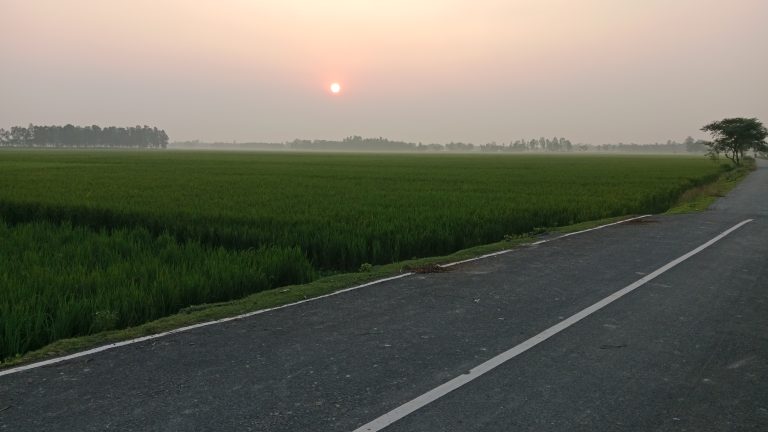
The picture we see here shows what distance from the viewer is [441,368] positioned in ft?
17.7

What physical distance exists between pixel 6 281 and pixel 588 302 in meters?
8.09

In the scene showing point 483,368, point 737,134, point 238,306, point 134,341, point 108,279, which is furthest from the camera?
point 737,134

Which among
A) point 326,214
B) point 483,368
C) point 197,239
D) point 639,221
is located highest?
point 326,214

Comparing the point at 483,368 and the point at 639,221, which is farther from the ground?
the point at 483,368

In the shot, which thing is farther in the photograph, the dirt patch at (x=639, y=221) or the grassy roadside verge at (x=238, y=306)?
the dirt patch at (x=639, y=221)

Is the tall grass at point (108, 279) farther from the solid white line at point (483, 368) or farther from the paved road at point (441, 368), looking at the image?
the solid white line at point (483, 368)

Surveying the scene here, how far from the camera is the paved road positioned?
4.36 m

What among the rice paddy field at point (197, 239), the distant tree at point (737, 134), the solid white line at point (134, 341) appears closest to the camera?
the solid white line at point (134, 341)

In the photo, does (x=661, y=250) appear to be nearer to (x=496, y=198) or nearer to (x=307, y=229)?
(x=307, y=229)

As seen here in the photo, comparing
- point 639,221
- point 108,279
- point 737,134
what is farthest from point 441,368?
point 737,134

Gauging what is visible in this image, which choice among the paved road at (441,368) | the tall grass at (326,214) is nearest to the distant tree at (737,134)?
the tall grass at (326,214)

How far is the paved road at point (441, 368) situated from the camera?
4.36 meters

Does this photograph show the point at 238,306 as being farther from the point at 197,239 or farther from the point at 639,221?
the point at 639,221

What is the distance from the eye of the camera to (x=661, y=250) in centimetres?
1255
